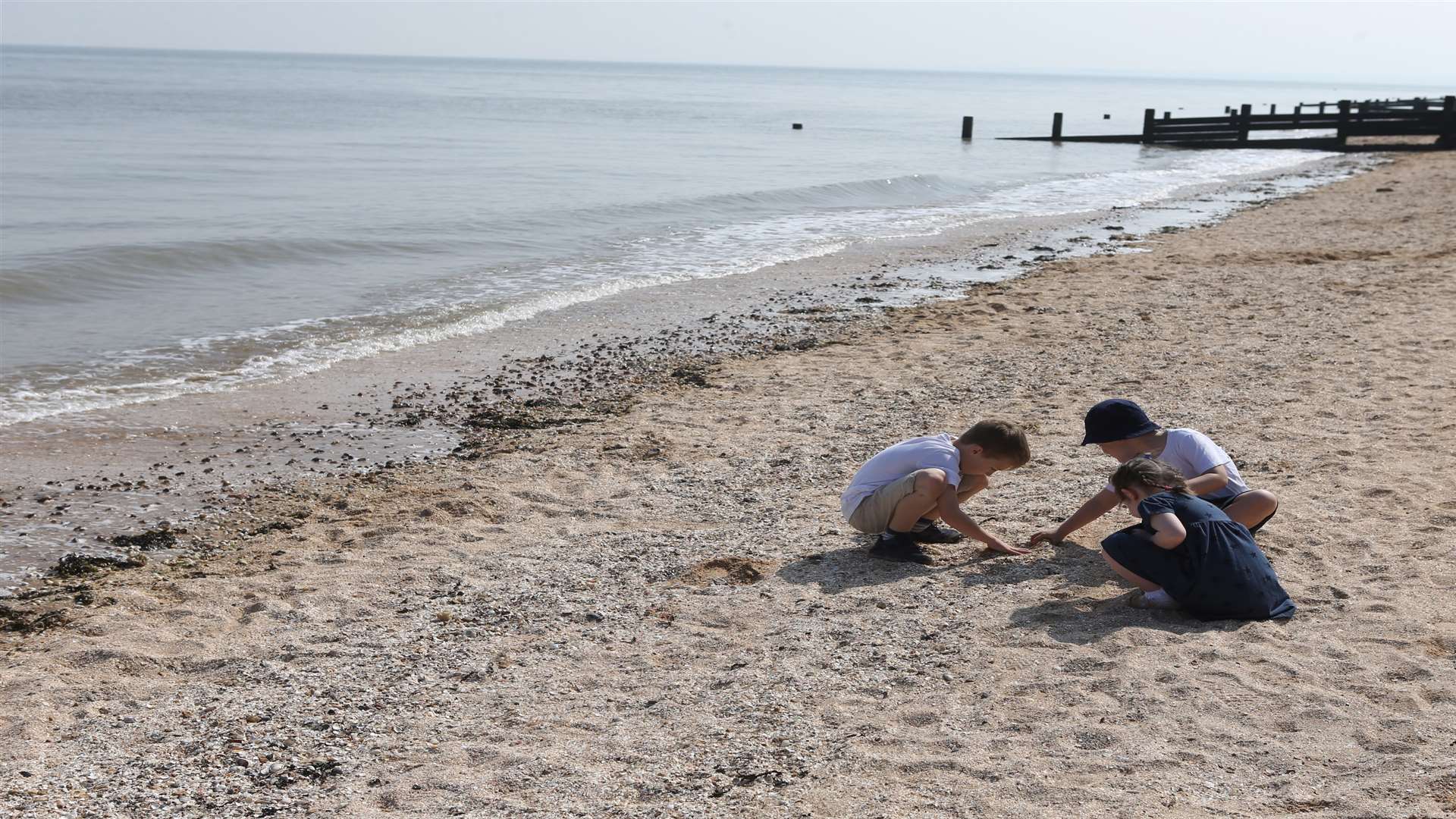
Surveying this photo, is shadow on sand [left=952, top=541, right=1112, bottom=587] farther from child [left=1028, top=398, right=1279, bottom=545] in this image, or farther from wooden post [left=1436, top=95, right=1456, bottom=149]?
wooden post [left=1436, top=95, right=1456, bottom=149]

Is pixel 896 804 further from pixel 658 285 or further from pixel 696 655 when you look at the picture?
pixel 658 285

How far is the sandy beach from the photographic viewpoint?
3.51m

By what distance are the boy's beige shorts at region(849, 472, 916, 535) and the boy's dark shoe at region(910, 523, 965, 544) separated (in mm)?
227

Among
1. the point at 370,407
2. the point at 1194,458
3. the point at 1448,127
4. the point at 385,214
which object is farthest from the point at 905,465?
the point at 1448,127

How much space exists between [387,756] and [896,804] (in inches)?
64.3

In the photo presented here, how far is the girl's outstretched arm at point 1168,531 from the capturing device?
14.7 ft

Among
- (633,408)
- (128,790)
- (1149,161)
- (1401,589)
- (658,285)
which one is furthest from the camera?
(1149,161)

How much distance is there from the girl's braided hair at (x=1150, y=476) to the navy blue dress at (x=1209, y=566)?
39 millimetres

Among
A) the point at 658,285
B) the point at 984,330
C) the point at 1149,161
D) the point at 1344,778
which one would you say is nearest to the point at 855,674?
the point at 1344,778

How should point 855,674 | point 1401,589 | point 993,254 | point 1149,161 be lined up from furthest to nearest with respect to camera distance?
point 1149,161
point 993,254
point 1401,589
point 855,674

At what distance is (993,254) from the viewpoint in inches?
642

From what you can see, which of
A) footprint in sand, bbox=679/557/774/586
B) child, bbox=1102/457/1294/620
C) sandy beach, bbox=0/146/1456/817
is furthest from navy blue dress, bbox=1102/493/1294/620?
footprint in sand, bbox=679/557/774/586

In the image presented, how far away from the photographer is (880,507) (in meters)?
5.39

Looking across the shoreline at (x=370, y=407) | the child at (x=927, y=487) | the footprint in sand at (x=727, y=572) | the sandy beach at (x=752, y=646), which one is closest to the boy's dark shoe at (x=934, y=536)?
the child at (x=927, y=487)
